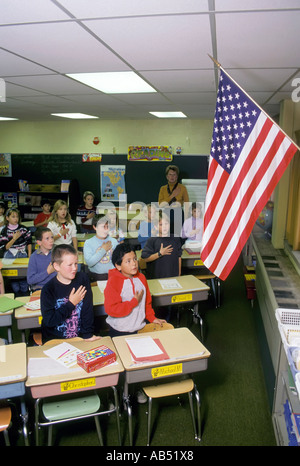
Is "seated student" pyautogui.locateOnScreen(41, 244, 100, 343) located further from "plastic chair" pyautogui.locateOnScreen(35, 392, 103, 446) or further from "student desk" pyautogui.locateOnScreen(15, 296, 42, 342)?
"plastic chair" pyautogui.locateOnScreen(35, 392, 103, 446)

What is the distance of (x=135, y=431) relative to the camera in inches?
113

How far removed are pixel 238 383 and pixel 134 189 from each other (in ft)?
17.3

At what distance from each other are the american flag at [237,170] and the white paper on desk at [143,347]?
0.74 meters

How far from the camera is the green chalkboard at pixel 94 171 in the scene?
25.6 feet

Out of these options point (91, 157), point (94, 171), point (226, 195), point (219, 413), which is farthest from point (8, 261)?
point (91, 157)

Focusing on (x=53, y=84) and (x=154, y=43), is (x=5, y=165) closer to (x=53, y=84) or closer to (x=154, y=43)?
(x=53, y=84)

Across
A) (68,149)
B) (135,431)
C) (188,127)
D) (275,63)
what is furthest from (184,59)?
(68,149)

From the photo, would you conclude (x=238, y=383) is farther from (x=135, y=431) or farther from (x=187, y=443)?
(x=135, y=431)

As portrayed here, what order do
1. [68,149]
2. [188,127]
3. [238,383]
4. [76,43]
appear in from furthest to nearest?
[68,149] → [188,127] → [238,383] → [76,43]

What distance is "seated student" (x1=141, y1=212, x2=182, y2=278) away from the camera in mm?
4367

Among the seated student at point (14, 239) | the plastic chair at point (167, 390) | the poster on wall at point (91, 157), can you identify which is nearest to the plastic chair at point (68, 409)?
the plastic chair at point (167, 390)

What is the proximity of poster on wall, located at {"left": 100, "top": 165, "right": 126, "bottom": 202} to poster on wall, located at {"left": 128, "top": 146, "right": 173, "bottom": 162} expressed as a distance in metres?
0.37

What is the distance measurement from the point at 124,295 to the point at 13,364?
1036 mm

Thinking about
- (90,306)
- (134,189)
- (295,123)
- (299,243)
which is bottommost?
(90,306)
